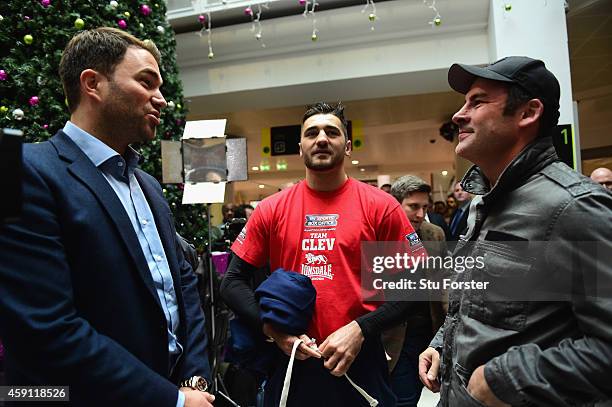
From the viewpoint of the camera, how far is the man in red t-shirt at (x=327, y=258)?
5.35 ft

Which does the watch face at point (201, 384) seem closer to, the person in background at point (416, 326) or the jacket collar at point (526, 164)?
the jacket collar at point (526, 164)

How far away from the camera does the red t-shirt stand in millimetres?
1690

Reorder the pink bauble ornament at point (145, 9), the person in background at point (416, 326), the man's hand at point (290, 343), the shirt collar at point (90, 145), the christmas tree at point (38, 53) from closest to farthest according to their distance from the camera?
the shirt collar at point (90, 145) < the man's hand at point (290, 343) < the person in background at point (416, 326) < the christmas tree at point (38, 53) < the pink bauble ornament at point (145, 9)

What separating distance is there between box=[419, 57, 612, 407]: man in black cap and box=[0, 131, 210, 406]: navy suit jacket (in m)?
0.77

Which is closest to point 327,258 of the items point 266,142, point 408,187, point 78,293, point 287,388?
point 287,388

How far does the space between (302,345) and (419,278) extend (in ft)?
1.85

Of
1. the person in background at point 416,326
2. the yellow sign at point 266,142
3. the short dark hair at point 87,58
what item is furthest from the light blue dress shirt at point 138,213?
the yellow sign at point 266,142

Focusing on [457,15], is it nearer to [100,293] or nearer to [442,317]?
[442,317]

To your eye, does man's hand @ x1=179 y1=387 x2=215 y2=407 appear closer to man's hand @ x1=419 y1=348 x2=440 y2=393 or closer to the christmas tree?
man's hand @ x1=419 y1=348 x2=440 y2=393

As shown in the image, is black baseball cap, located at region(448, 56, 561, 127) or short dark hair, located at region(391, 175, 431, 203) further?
short dark hair, located at region(391, 175, 431, 203)

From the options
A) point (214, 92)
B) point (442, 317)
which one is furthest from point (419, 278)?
point (214, 92)

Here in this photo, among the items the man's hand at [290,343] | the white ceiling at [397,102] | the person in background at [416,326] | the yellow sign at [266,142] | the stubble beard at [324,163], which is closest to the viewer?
the man's hand at [290,343]

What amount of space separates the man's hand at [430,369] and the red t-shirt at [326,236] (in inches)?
11.5

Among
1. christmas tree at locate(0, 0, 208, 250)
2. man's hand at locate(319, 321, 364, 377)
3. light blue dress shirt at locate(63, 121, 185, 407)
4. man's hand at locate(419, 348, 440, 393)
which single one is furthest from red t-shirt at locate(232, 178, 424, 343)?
christmas tree at locate(0, 0, 208, 250)
